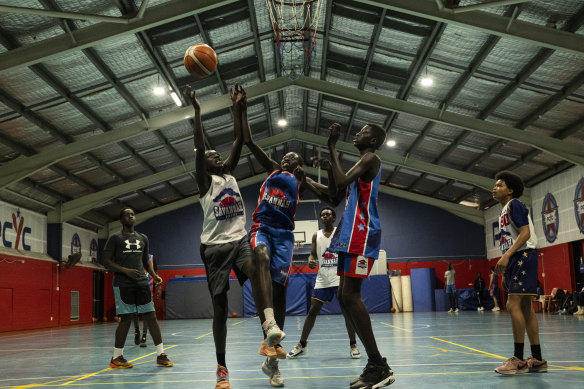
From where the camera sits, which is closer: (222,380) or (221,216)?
(222,380)

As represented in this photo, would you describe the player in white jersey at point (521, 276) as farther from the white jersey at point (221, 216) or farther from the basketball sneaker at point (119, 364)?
the basketball sneaker at point (119, 364)

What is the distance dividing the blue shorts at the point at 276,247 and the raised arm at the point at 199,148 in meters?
0.73

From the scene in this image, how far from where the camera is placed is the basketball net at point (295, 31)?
13750 millimetres

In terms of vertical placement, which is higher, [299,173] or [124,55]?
[124,55]

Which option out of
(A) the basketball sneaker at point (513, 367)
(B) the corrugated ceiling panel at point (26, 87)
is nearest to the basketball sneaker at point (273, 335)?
(A) the basketball sneaker at point (513, 367)

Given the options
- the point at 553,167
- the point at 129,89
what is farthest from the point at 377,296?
the point at 129,89

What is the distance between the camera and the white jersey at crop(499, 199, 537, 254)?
17.3ft

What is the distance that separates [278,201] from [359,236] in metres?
1.17

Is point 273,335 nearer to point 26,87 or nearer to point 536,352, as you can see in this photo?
point 536,352

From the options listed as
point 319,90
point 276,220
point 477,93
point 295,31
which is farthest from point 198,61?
point 477,93

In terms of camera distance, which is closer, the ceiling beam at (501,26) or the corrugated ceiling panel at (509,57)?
the ceiling beam at (501,26)

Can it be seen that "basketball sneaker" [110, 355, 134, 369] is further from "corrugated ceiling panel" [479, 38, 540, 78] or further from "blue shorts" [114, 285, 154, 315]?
"corrugated ceiling panel" [479, 38, 540, 78]

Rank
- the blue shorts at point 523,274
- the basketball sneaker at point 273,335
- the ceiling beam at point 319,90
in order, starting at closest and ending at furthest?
the basketball sneaker at point 273,335, the blue shorts at point 523,274, the ceiling beam at point 319,90

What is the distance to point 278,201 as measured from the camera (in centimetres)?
536
